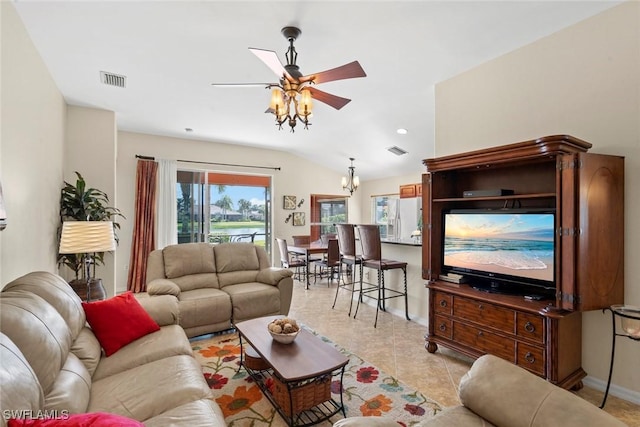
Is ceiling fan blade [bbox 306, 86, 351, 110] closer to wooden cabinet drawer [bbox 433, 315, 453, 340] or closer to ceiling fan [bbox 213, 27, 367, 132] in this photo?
ceiling fan [bbox 213, 27, 367, 132]

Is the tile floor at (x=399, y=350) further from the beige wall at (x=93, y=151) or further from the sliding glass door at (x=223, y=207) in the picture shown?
the beige wall at (x=93, y=151)

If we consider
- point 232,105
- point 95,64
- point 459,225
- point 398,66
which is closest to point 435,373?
point 459,225

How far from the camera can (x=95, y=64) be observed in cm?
315

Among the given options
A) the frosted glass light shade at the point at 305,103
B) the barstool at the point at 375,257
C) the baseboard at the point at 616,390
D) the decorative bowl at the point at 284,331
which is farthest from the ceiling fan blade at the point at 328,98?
the baseboard at the point at 616,390

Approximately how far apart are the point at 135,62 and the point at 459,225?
3555mm

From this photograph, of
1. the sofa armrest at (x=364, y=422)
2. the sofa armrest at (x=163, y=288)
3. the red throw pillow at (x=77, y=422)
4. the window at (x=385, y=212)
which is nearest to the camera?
the red throw pillow at (x=77, y=422)

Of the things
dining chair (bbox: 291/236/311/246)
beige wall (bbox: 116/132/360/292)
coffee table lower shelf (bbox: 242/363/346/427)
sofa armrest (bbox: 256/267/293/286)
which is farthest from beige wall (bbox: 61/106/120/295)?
coffee table lower shelf (bbox: 242/363/346/427)

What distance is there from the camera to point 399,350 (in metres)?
3.12

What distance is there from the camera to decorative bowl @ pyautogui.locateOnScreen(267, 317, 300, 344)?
223 centimetres

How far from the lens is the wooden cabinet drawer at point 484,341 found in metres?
2.49

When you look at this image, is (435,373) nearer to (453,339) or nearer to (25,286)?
(453,339)

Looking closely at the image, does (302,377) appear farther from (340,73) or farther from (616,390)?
(616,390)

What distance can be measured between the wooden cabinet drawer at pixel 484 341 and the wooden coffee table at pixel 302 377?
4.31 ft

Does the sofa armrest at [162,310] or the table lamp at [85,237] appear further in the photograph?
the table lamp at [85,237]
